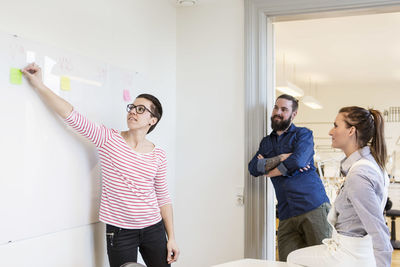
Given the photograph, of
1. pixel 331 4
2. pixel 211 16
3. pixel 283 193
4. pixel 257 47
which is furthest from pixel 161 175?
pixel 331 4

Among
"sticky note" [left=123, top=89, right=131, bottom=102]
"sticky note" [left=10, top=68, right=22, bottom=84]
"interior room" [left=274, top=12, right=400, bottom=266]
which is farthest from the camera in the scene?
"interior room" [left=274, top=12, right=400, bottom=266]

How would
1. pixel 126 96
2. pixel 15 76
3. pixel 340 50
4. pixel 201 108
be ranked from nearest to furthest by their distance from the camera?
pixel 15 76 < pixel 126 96 < pixel 201 108 < pixel 340 50

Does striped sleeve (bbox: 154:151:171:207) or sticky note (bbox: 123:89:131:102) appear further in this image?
sticky note (bbox: 123:89:131:102)

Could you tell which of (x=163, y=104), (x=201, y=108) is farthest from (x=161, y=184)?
(x=201, y=108)

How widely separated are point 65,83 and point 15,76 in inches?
12.8

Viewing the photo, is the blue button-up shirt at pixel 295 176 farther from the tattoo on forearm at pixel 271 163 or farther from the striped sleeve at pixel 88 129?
the striped sleeve at pixel 88 129

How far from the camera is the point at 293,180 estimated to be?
275 centimetres

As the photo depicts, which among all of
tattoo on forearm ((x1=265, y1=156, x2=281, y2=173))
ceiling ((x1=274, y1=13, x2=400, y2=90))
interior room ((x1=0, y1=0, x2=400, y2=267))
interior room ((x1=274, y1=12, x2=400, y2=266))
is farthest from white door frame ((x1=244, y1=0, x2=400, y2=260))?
ceiling ((x1=274, y1=13, x2=400, y2=90))

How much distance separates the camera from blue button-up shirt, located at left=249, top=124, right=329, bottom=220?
2701 millimetres

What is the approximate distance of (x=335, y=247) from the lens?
1662 mm

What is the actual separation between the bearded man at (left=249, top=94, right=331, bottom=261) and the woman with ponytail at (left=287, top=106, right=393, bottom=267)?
0.68 m

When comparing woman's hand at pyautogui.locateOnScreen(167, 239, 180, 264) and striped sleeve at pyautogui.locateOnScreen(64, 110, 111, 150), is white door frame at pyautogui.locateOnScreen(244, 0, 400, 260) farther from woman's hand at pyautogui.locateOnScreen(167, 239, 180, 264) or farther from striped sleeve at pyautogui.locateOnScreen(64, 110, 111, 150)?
striped sleeve at pyautogui.locateOnScreen(64, 110, 111, 150)

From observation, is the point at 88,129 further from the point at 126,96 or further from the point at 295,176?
the point at 295,176

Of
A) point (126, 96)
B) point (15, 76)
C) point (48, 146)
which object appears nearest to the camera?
point (15, 76)
